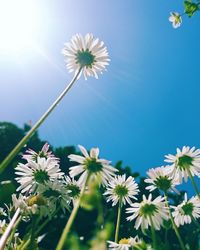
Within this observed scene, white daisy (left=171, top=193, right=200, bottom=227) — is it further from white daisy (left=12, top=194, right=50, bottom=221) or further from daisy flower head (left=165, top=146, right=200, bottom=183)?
white daisy (left=12, top=194, right=50, bottom=221)

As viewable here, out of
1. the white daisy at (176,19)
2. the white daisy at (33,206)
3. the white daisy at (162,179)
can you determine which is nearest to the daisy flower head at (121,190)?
the white daisy at (162,179)

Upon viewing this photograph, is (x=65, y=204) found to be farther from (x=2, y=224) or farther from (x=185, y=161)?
(x=185, y=161)

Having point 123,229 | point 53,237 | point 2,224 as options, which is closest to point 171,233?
point 123,229

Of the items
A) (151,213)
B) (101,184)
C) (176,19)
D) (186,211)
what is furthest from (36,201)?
(176,19)

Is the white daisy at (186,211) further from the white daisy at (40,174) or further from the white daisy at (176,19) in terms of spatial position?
the white daisy at (176,19)

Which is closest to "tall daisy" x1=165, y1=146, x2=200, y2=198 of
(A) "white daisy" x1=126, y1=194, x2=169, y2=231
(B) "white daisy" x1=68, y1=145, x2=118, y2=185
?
(A) "white daisy" x1=126, y1=194, x2=169, y2=231
